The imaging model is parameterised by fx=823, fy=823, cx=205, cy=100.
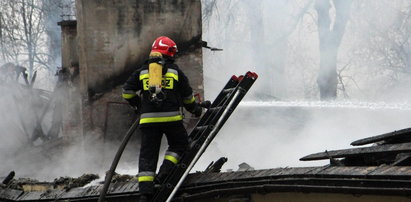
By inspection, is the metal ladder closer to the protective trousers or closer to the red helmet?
the protective trousers

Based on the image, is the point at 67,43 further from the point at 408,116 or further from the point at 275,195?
the point at 275,195

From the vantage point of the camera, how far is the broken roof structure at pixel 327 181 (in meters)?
6.14

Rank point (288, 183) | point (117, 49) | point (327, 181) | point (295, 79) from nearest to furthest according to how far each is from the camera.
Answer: point (327, 181) < point (288, 183) < point (117, 49) < point (295, 79)

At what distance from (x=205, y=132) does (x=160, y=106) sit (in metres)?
0.56

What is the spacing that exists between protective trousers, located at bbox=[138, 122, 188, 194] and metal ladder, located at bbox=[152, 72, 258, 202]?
64mm

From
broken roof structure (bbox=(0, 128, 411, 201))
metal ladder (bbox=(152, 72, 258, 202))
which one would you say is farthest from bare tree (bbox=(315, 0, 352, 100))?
broken roof structure (bbox=(0, 128, 411, 201))

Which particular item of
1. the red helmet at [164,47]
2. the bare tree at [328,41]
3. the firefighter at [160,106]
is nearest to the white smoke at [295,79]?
the bare tree at [328,41]

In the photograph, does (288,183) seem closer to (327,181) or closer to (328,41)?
(327,181)

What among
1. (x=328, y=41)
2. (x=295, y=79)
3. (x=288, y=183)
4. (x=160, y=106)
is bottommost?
(x=295, y=79)

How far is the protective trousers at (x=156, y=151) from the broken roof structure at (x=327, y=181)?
269 mm

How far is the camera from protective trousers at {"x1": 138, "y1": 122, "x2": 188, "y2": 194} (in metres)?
7.64

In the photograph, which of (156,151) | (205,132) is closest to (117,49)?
(205,132)

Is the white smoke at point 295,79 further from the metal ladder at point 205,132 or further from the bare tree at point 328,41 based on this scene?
the metal ladder at point 205,132

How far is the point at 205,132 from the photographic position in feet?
26.4
